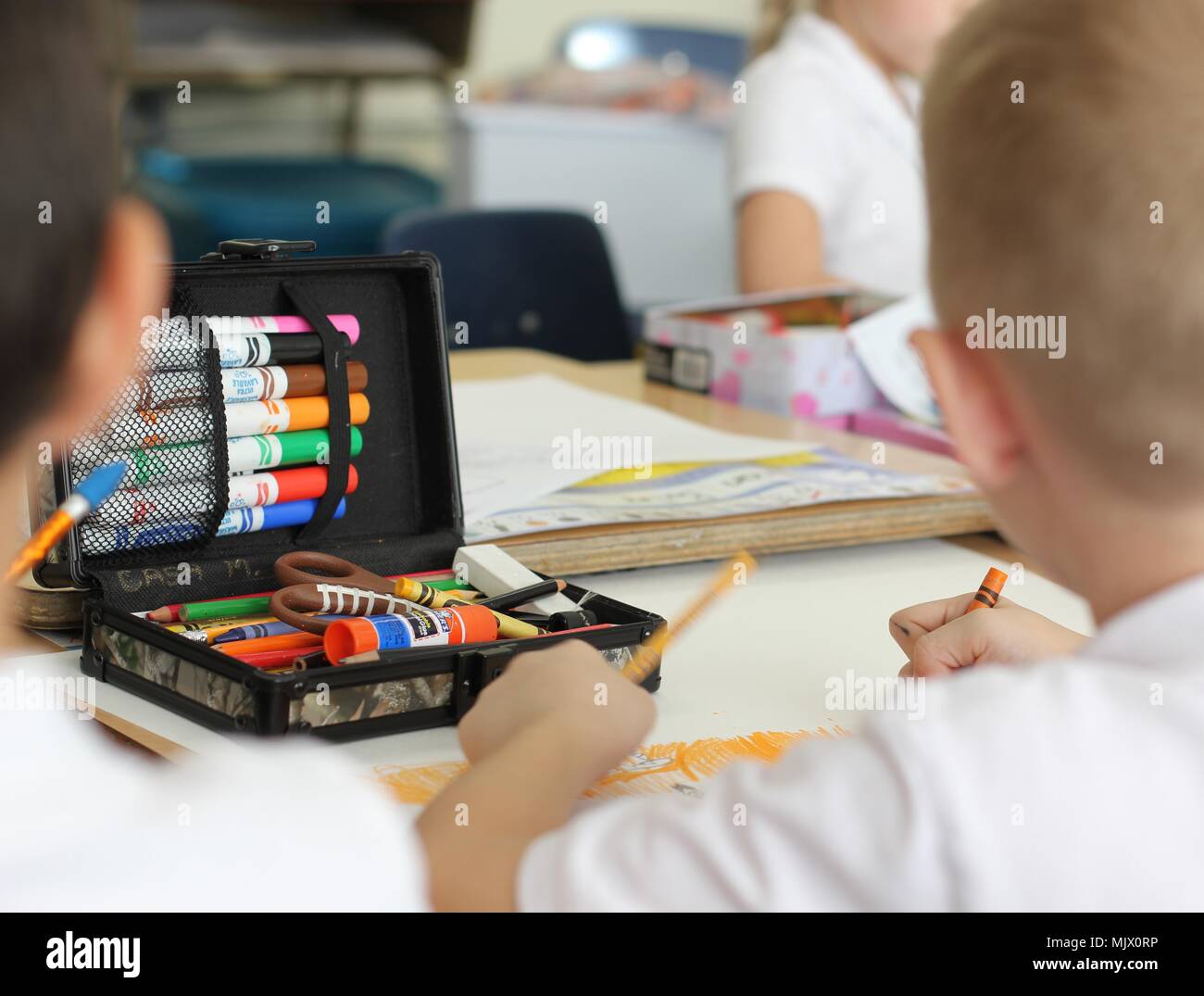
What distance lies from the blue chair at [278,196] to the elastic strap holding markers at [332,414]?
80.9 inches

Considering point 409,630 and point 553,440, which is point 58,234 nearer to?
point 409,630

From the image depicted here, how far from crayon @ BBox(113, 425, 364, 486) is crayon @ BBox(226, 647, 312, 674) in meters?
0.13

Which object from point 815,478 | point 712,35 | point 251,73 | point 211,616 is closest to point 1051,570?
point 211,616

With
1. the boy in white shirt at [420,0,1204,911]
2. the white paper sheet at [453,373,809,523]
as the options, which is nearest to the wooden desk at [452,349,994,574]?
the white paper sheet at [453,373,809,523]

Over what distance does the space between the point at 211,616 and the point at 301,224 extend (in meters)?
2.32

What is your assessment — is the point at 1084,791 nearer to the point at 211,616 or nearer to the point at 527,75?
the point at 211,616

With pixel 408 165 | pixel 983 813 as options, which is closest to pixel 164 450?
pixel 983 813

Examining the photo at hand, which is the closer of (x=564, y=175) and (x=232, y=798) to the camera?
(x=232, y=798)

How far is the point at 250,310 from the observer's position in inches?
32.3

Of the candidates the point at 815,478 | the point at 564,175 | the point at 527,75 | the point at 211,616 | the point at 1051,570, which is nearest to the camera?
the point at 1051,570

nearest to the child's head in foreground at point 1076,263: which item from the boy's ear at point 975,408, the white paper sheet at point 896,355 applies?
the boy's ear at point 975,408

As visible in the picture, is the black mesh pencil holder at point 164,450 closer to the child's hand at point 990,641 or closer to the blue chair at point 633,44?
the child's hand at point 990,641

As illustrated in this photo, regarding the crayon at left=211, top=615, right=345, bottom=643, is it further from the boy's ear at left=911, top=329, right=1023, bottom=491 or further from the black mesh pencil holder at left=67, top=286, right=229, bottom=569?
the boy's ear at left=911, top=329, right=1023, bottom=491

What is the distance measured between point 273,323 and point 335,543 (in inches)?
5.0
